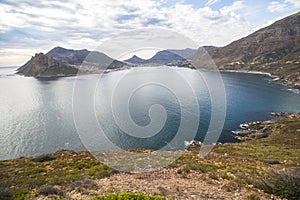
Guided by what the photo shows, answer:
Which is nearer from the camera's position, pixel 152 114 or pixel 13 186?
pixel 13 186

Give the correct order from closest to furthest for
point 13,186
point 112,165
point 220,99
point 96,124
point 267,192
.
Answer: point 267,192 < point 13,186 < point 112,165 < point 96,124 < point 220,99

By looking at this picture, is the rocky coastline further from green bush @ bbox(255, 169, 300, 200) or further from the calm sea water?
green bush @ bbox(255, 169, 300, 200)

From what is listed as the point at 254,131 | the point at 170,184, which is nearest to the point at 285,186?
the point at 170,184

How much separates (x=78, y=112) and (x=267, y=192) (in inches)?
2859

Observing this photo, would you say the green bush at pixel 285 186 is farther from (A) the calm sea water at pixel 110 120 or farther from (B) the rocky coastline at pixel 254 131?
(B) the rocky coastline at pixel 254 131

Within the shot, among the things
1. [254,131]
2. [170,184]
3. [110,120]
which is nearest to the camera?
[170,184]

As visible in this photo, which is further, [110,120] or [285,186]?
[110,120]

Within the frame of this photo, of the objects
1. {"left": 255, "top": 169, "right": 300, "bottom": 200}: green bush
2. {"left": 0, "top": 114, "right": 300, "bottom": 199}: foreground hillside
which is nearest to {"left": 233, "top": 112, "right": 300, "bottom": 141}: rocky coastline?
{"left": 0, "top": 114, "right": 300, "bottom": 199}: foreground hillside

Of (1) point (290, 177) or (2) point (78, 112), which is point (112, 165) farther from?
(2) point (78, 112)

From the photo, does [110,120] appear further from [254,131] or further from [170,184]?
[170,184]

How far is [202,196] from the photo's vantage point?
439 inches

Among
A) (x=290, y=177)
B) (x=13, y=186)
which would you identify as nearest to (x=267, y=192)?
(x=290, y=177)

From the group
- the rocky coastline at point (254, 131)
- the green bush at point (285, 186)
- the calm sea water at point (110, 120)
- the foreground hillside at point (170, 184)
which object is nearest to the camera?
the green bush at point (285, 186)

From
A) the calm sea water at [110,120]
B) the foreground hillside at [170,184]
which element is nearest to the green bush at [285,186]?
the foreground hillside at [170,184]
